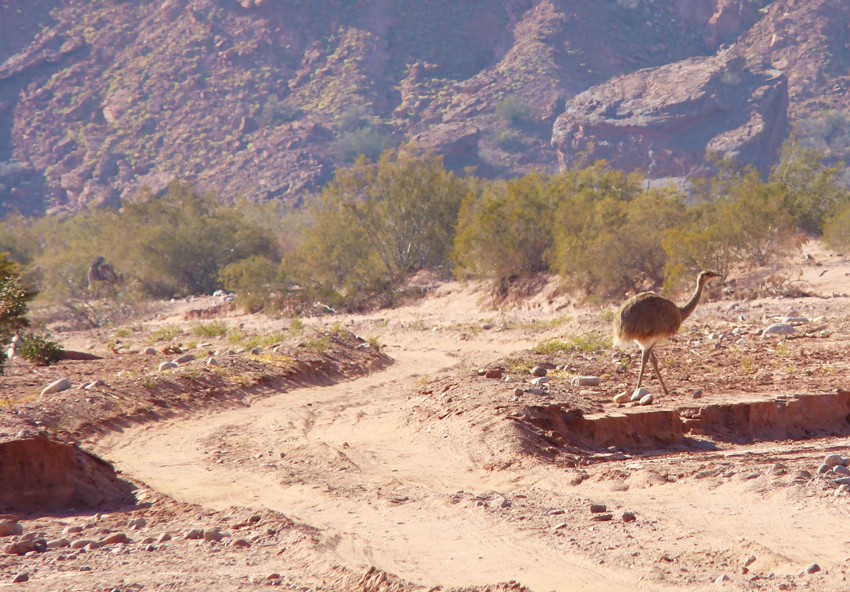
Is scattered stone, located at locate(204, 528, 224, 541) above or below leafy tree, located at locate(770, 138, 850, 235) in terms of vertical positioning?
above

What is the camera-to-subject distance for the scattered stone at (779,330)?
16.6m

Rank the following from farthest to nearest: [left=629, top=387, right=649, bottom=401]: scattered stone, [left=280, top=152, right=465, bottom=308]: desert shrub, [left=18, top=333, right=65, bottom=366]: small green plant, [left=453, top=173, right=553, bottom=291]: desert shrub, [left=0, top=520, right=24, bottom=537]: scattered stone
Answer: [left=280, top=152, right=465, bottom=308]: desert shrub, [left=453, top=173, right=553, bottom=291]: desert shrub, [left=18, top=333, right=65, bottom=366]: small green plant, [left=629, top=387, right=649, bottom=401]: scattered stone, [left=0, top=520, right=24, bottom=537]: scattered stone

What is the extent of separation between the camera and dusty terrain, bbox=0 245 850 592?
6.22 meters

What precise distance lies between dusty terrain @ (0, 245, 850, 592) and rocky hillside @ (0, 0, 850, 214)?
62.3 m

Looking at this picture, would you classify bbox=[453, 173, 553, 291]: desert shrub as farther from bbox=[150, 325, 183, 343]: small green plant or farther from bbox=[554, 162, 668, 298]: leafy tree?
bbox=[150, 325, 183, 343]: small green plant

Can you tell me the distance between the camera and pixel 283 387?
49.7ft

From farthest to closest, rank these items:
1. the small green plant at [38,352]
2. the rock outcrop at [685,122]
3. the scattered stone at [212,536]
A: the rock outcrop at [685,122], the small green plant at [38,352], the scattered stone at [212,536]

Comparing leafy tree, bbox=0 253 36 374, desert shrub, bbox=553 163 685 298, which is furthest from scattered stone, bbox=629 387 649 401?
desert shrub, bbox=553 163 685 298

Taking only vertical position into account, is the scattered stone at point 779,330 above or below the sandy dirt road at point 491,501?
below

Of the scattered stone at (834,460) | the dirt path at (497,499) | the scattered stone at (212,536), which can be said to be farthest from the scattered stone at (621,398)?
the scattered stone at (212,536)

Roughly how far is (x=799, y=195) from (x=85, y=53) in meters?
68.9

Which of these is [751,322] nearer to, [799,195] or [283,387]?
[283,387]

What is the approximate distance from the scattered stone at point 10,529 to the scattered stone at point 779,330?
39.2 feet

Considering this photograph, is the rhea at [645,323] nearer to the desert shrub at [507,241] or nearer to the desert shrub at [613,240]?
the desert shrub at [613,240]
